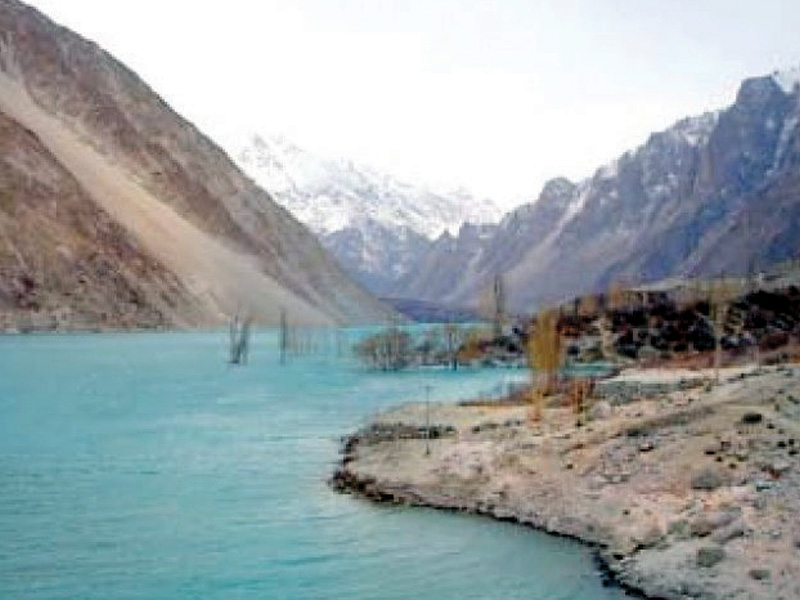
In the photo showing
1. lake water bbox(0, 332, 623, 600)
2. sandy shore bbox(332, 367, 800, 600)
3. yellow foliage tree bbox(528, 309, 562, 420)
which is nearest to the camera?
sandy shore bbox(332, 367, 800, 600)

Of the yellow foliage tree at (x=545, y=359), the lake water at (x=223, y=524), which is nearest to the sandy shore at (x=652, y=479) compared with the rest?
the lake water at (x=223, y=524)

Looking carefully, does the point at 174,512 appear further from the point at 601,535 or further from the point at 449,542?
the point at 601,535

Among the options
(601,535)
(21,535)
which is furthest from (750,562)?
(21,535)

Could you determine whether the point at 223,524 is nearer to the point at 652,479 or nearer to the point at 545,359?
the point at 652,479

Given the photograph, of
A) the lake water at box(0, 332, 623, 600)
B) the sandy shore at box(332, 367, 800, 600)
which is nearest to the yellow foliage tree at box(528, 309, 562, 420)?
the sandy shore at box(332, 367, 800, 600)

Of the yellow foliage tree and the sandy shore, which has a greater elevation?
the yellow foliage tree

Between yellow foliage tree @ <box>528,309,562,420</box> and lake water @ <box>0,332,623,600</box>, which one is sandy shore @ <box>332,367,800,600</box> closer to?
lake water @ <box>0,332,623,600</box>
